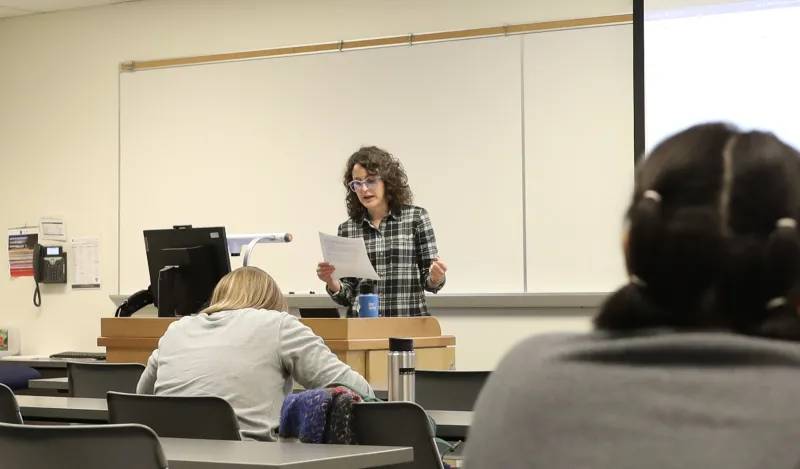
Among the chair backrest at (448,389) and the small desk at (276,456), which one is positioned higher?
the small desk at (276,456)

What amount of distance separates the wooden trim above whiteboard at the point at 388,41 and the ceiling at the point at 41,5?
0.53 meters

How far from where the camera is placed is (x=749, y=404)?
882 millimetres

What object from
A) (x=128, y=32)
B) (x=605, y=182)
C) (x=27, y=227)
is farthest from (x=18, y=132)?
(x=605, y=182)

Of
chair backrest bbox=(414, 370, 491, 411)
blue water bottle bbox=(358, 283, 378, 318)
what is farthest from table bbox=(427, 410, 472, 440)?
blue water bottle bbox=(358, 283, 378, 318)

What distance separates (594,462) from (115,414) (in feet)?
6.28

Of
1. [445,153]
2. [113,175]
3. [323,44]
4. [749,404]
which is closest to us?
[749,404]

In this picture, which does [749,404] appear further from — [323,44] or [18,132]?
[18,132]

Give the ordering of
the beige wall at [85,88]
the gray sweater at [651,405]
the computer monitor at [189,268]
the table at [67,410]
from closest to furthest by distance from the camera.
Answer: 1. the gray sweater at [651,405]
2. the table at [67,410]
3. the computer monitor at [189,268]
4. the beige wall at [85,88]

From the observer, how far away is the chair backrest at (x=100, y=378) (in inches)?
139

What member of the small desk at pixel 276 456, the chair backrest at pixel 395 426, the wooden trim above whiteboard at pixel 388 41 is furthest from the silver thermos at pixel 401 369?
the wooden trim above whiteboard at pixel 388 41

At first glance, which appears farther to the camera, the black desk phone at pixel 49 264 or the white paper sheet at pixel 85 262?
the black desk phone at pixel 49 264

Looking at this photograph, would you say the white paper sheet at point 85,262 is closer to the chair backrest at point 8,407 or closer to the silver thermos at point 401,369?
the chair backrest at point 8,407

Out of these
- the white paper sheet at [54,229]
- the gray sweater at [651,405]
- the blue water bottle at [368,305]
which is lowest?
the blue water bottle at [368,305]

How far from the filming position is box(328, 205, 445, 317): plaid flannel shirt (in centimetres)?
445
